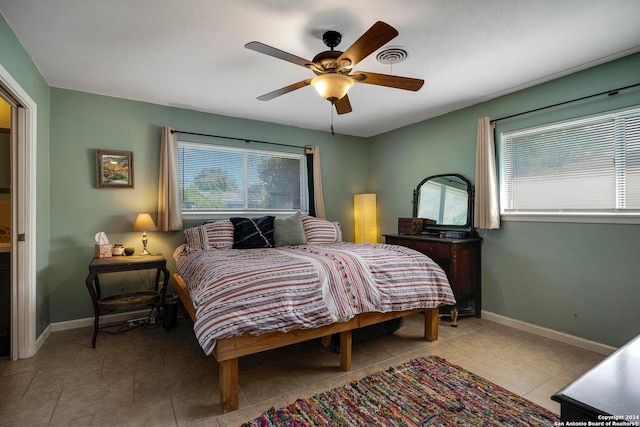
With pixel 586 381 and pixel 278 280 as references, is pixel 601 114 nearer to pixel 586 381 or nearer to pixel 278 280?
pixel 586 381

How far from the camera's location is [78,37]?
222 centimetres

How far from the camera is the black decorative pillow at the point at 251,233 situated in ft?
11.1

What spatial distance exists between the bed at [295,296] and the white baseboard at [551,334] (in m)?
0.99

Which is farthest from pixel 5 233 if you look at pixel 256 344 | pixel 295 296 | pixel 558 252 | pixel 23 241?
pixel 558 252

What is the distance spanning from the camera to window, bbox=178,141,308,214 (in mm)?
3818

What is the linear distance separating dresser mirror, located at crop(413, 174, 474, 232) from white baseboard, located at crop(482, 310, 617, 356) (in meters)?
1.00

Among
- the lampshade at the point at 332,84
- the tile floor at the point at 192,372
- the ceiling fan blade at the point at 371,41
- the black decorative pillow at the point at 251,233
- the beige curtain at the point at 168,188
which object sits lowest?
the tile floor at the point at 192,372

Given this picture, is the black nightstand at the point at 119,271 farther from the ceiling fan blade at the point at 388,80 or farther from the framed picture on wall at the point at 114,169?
the ceiling fan blade at the point at 388,80

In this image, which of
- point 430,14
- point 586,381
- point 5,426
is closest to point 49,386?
point 5,426

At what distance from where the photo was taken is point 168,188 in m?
3.49

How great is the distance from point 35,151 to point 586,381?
3.69 meters

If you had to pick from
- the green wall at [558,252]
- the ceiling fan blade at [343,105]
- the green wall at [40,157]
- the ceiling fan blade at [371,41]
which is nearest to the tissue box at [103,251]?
the green wall at [40,157]

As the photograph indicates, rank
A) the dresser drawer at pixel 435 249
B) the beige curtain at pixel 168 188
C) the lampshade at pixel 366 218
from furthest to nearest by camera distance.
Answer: the lampshade at pixel 366 218, the beige curtain at pixel 168 188, the dresser drawer at pixel 435 249

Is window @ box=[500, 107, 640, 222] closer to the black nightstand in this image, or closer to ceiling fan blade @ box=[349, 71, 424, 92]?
ceiling fan blade @ box=[349, 71, 424, 92]
